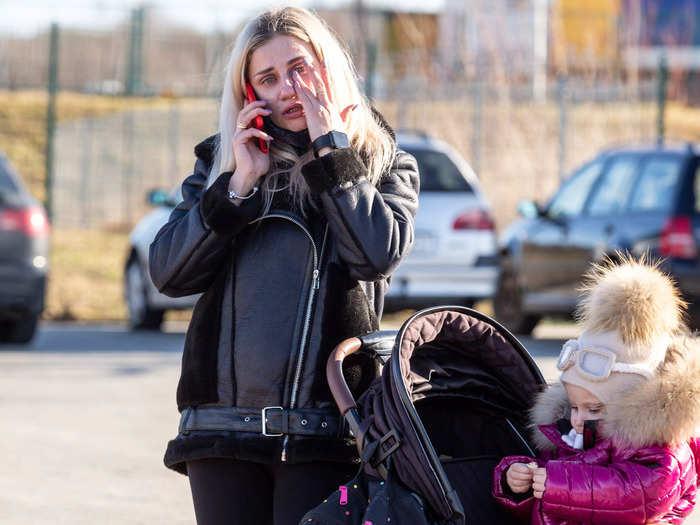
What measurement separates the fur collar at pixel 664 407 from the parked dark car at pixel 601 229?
648 centimetres

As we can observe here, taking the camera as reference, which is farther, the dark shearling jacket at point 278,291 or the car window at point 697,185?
the car window at point 697,185

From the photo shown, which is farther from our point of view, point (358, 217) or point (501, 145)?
point (501, 145)

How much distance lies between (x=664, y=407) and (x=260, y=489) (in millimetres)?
926

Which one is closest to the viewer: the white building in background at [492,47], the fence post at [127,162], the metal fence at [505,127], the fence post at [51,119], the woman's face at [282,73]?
the woman's face at [282,73]

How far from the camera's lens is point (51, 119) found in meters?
18.2

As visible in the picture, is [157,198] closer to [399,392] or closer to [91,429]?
[91,429]

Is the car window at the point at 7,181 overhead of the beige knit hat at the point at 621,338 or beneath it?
beneath

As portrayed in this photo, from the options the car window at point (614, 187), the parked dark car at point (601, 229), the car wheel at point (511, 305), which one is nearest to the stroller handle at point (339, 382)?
the parked dark car at point (601, 229)

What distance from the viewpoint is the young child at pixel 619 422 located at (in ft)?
10.3

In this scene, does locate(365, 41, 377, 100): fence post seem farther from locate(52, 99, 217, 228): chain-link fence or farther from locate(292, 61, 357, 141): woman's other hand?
locate(292, 61, 357, 141): woman's other hand

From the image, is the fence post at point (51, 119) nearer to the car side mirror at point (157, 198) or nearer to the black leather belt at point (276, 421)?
the car side mirror at point (157, 198)

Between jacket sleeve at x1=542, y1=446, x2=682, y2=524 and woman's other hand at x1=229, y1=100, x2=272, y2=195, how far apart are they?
94cm

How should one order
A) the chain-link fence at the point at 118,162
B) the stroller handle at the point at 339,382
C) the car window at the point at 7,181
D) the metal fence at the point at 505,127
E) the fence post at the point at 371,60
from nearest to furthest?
the stroller handle at the point at 339,382 → the car window at the point at 7,181 → the fence post at the point at 371,60 → the metal fence at the point at 505,127 → the chain-link fence at the point at 118,162

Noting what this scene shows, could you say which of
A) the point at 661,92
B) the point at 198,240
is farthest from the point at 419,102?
the point at 198,240
